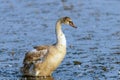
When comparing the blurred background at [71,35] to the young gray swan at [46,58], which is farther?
the blurred background at [71,35]

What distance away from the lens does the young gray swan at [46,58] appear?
45.4 feet

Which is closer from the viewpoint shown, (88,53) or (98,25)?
(88,53)

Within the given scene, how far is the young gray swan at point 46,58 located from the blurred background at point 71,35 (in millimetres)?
258

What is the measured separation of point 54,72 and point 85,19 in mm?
7348

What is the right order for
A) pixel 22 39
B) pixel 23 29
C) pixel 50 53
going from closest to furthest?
pixel 50 53 < pixel 22 39 < pixel 23 29

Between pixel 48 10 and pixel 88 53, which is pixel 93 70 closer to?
pixel 88 53

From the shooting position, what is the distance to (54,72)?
14664mm

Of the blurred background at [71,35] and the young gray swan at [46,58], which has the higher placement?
the young gray swan at [46,58]

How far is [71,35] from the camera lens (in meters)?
19.0

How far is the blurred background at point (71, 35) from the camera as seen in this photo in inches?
575

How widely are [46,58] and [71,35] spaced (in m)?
5.20

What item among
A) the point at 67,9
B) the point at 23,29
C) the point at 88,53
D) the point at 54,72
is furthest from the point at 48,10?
the point at 54,72

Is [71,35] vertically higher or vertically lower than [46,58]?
lower

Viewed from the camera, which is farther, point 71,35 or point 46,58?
point 71,35
